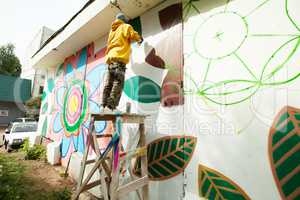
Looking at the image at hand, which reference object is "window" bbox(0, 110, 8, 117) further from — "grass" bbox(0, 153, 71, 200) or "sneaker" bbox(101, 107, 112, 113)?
"sneaker" bbox(101, 107, 112, 113)

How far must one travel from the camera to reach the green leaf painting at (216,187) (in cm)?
147

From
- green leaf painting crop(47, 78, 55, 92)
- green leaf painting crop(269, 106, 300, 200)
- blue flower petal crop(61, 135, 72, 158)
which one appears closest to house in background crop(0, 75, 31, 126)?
green leaf painting crop(47, 78, 55, 92)

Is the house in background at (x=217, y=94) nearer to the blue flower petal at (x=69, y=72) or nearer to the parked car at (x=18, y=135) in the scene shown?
the blue flower petal at (x=69, y=72)

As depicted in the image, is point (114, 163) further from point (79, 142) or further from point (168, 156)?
point (79, 142)

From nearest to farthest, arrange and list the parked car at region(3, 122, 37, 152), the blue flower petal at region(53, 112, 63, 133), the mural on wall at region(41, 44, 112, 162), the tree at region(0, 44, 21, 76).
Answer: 1. the mural on wall at region(41, 44, 112, 162)
2. the blue flower petal at region(53, 112, 63, 133)
3. the parked car at region(3, 122, 37, 152)
4. the tree at region(0, 44, 21, 76)

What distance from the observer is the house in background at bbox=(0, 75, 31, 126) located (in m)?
14.4

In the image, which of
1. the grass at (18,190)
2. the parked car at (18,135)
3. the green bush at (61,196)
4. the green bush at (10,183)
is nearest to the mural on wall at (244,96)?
the green bush at (61,196)

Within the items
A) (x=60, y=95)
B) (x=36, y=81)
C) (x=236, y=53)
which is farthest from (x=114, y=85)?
(x=36, y=81)

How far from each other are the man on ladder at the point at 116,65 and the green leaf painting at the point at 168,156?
79 cm

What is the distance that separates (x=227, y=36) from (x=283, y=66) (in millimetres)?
635

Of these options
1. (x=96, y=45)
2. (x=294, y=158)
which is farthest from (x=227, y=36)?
(x=96, y=45)

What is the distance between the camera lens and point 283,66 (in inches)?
54.7

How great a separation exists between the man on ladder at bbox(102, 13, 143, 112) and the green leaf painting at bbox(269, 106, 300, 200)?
1622mm

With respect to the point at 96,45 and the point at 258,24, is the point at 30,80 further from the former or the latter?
the point at 258,24
